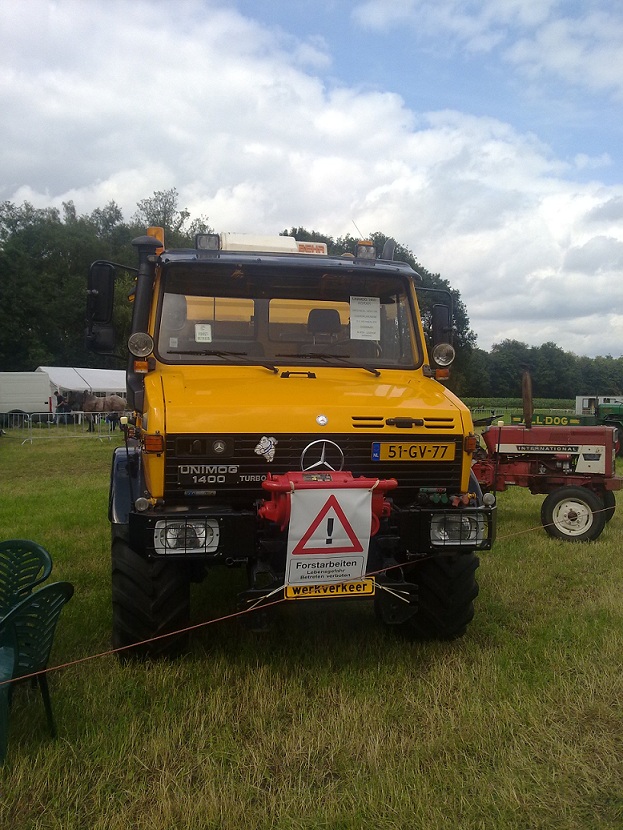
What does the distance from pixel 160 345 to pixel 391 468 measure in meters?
1.68

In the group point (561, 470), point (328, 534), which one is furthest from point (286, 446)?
point (561, 470)

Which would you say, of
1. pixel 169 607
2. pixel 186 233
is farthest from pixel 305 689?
pixel 186 233

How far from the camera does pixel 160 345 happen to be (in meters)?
4.52

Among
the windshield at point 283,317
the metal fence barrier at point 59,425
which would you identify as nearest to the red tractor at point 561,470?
the windshield at point 283,317

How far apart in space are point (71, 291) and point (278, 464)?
2079 inches

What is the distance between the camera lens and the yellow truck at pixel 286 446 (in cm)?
376

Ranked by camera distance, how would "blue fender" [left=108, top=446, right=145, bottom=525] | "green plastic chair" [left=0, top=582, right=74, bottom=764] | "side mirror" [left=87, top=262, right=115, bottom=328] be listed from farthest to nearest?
"side mirror" [left=87, top=262, right=115, bottom=328] < "blue fender" [left=108, top=446, right=145, bottom=525] < "green plastic chair" [left=0, top=582, right=74, bottom=764]

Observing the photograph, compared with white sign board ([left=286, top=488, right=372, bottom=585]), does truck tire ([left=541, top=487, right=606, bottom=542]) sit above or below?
below

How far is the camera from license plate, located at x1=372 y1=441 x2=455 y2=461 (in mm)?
3994

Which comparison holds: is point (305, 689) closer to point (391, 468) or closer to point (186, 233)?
point (391, 468)

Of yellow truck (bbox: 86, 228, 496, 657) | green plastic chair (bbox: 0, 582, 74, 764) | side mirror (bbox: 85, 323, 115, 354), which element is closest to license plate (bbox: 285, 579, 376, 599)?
yellow truck (bbox: 86, 228, 496, 657)

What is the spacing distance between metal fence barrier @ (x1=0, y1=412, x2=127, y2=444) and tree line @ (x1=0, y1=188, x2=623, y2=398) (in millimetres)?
7956

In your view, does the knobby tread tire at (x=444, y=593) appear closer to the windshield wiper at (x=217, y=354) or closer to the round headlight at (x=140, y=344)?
the windshield wiper at (x=217, y=354)

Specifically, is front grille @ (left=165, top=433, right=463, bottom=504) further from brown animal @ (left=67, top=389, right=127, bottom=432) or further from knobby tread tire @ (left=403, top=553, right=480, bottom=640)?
brown animal @ (left=67, top=389, right=127, bottom=432)
